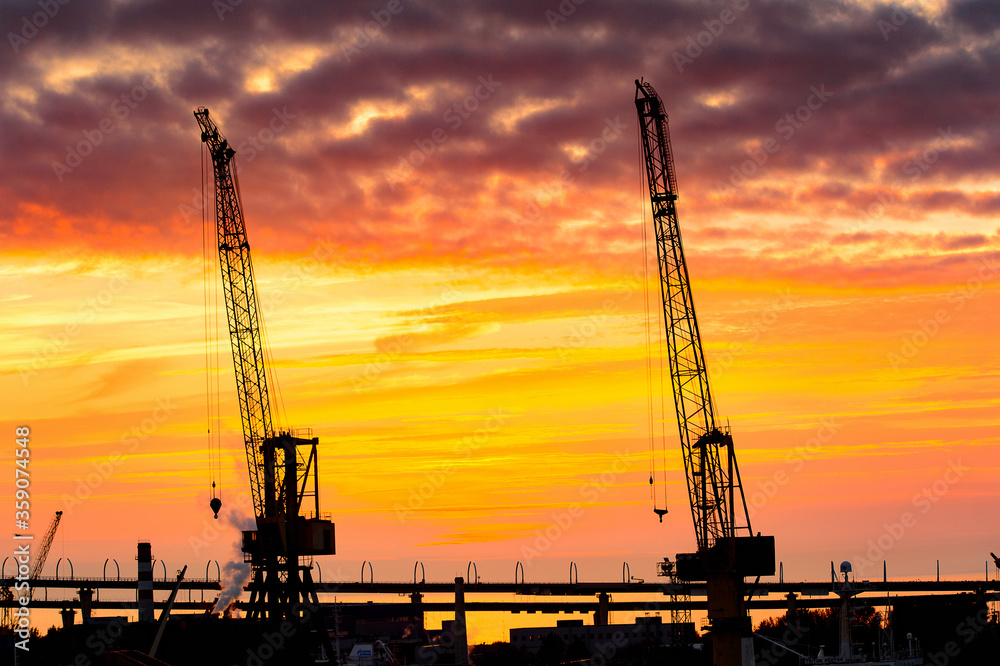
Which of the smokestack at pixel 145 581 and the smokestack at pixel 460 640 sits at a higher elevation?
the smokestack at pixel 145 581

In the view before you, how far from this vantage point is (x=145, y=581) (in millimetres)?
173875

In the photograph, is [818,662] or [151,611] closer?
[818,662]

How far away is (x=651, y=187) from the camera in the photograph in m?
120

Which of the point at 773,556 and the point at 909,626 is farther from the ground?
the point at 773,556

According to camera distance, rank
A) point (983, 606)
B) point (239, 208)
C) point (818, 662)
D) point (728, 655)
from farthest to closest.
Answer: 1. point (983, 606)
2. point (239, 208)
3. point (728, 655)
4. point (818, 662)

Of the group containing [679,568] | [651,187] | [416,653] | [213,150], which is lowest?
[416,653]

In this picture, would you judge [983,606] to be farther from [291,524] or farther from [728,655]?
[291,524]

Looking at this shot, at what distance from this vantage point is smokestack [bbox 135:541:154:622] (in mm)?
166500

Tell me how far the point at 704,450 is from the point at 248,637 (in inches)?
Answer: 2135

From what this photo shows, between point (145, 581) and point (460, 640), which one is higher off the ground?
point (145, 581)

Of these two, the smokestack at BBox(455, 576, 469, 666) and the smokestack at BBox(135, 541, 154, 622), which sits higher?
the smokestack at BBox(135, 541, 154, 622)

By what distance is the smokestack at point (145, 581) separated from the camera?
166 meters

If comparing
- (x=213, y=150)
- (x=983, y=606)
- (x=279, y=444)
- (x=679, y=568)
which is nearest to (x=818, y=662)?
(x=679, y=568)

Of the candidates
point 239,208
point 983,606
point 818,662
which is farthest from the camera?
point 983,606
